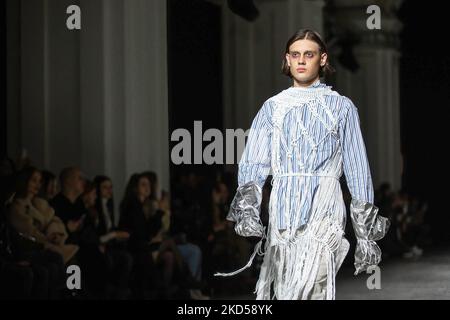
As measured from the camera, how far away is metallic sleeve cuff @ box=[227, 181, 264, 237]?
4.33 m

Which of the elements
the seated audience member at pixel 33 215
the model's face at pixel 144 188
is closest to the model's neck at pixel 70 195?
the seated audience member at pixel 33 215

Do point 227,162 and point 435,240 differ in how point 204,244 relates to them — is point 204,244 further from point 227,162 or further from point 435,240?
point 435,240

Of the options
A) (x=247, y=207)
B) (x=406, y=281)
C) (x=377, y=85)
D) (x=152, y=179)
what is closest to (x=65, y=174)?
(x=152, y=179)

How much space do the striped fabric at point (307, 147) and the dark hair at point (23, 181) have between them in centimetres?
288

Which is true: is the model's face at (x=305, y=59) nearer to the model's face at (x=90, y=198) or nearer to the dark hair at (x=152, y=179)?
the model's face at (x=90, y=198)

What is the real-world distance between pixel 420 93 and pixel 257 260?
3.02 meters

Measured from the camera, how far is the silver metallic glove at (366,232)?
4.26 meters

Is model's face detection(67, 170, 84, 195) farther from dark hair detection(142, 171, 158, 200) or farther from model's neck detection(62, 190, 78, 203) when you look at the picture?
dark hair detection(142, 171, 158, 200)

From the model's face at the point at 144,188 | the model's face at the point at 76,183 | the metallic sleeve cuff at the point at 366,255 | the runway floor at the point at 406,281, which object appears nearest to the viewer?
the metallic sleeve cuff at the point at 366,255

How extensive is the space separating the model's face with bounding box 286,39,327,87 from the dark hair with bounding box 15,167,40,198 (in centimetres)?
301

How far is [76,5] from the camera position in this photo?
7.82m

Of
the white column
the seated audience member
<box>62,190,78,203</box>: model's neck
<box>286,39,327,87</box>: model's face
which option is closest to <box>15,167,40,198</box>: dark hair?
the seated audience member

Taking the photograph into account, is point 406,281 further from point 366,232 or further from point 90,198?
point 366,232
